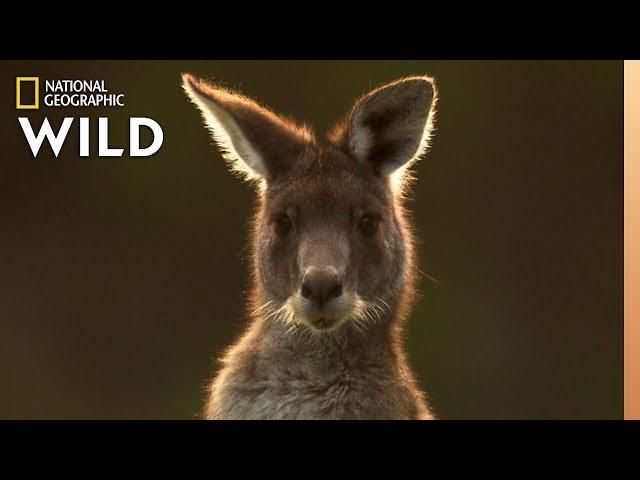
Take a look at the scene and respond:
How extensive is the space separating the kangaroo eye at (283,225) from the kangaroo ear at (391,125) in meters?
0.57

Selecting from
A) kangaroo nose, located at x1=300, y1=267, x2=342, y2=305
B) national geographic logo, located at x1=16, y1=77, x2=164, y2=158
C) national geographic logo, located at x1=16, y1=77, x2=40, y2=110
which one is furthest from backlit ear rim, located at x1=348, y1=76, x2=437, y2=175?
national geographic logo, located at x1=16, y1=77, x2=40, y2=110

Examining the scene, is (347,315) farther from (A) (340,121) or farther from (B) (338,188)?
(A) (340,121)

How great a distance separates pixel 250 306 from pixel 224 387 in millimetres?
642

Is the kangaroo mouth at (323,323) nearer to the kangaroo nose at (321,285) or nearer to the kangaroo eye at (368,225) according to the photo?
the kangaroo nose at (321,285)

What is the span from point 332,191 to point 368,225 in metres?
0.27

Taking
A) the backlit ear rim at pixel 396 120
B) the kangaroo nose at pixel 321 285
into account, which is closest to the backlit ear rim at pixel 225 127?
the backlit ear rim at pixel 396 120

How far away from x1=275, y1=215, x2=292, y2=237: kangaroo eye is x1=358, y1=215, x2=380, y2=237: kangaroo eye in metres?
0.39

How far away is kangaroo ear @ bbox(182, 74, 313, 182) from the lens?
627cm

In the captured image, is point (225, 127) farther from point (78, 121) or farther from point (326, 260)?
point (78, 121)

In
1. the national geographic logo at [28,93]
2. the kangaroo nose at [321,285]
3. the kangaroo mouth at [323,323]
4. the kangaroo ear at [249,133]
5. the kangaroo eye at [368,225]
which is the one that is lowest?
the kangaroo mouth at [323,323]

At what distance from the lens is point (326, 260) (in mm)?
5836

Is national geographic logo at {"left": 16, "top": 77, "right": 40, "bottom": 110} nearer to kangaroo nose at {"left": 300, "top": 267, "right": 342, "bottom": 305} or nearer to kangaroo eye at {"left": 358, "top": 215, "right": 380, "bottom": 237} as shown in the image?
kangaroo eye at {"left": 358, "top": 215, "right": 380, "bottom": 237}

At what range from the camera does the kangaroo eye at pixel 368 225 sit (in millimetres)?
6171

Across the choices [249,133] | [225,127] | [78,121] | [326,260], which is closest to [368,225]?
[326,260]
